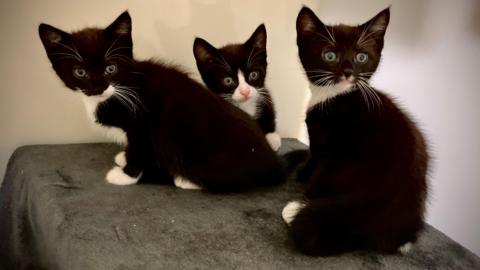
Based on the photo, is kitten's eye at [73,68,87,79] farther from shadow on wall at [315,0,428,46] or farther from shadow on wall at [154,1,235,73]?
shadow on wall at [315,0,428,46]

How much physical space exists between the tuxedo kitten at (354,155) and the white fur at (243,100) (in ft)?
0.60

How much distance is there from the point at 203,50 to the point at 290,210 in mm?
503

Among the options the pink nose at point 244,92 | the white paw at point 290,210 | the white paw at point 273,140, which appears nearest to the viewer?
the white paw at point 290,210

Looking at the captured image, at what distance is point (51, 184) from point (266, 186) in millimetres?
529

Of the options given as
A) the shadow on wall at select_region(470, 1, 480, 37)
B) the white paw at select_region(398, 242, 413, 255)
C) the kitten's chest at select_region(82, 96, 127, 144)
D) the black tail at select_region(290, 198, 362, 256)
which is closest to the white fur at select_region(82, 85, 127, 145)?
the kitten's chest at select_region(82, 96, 127, 144)

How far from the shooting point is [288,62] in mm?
1507

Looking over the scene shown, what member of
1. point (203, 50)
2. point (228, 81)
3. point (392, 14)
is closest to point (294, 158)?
point (228, 81)

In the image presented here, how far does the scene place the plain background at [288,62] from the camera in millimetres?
1246

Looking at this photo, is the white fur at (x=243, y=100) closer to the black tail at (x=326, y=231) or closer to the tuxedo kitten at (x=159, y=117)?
the tuxedo kitten at (x=159, y=117)

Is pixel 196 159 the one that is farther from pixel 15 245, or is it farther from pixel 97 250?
pixel 15 245

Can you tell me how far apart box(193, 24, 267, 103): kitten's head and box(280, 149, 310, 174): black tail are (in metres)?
0.21

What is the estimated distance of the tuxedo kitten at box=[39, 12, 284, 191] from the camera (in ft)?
3.21

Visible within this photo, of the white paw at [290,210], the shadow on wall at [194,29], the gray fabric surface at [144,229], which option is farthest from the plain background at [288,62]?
the white paw at [290,210]

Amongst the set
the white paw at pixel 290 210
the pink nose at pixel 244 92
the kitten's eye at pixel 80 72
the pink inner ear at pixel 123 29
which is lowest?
the white paw at pixel 290 210
